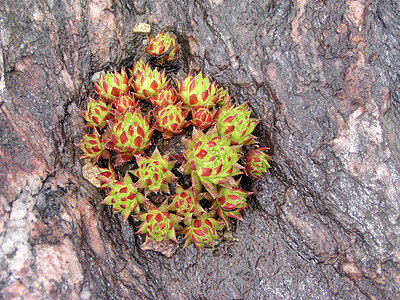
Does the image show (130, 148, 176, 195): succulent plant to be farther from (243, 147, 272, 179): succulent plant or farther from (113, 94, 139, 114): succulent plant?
(243, 147, 272, 179): succulent plant

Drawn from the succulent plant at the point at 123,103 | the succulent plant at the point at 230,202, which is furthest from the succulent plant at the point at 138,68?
the succulent plant at the point at 230,202

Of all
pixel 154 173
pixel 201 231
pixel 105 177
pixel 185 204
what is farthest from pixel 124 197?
pixel 201 231

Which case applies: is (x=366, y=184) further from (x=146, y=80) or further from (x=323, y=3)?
(x=146, y=80)

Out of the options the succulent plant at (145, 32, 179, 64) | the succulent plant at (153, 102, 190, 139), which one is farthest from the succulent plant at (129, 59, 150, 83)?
the succulent plant at (153, 102, 190, 139)

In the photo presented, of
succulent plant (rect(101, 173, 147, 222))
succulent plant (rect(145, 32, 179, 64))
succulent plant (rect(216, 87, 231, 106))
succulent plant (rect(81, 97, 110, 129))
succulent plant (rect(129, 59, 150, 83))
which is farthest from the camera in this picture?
succulent plant (rect(145, 32, 179, 64))

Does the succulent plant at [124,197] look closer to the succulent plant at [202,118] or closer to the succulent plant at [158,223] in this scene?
the succulent plant at [158,223]

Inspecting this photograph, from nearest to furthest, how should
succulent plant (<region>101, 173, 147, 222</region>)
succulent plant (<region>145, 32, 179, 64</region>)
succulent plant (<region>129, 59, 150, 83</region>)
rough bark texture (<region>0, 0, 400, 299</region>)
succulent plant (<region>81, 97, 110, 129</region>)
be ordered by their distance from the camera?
rough bark texture (<region>0, 0, 400, 299</region>) → succulent plant (<region>101, 173, 147, 222</region>) → succulent plant (<region>81, 97, 110, 129</region>) → succulent plant (<region>129, 59, 150, 83</region>) → succulent plant (<region>145, 32, 179, 64</region>)
